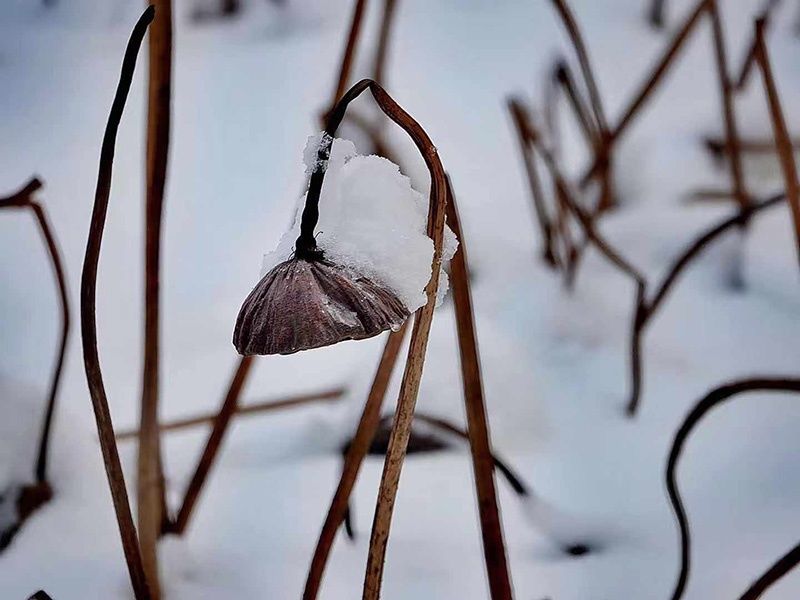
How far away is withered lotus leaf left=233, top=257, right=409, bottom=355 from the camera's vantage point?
0.24 m

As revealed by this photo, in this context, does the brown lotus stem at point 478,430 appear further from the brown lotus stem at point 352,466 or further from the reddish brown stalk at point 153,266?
the reddish brown stalk at point 153,266

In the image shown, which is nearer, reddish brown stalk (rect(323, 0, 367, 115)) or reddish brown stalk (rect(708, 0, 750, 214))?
reddish brown stalk (rect(323, 0, 367, 115))

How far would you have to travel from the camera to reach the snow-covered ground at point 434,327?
44 cm

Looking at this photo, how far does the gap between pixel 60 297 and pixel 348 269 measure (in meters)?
0.25

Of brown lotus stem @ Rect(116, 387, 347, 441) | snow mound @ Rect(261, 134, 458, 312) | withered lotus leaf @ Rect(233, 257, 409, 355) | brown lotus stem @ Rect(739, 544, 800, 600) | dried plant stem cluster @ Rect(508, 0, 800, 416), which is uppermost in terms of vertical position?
dried plant stem cluster @ Rect(508, 0, 800, 416)

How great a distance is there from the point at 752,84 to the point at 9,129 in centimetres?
79

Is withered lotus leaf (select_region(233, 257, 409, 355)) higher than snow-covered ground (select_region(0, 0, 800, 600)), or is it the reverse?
snow-covered ground (select_region(0, 0, 800, 600))

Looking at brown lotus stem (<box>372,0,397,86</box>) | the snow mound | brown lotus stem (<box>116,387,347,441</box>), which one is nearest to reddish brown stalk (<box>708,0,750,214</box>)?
brown lotus stem (<box>372,0,397,86</box>)

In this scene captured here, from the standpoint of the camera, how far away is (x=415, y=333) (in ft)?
0.91

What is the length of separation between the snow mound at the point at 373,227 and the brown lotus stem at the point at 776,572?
0.52ft

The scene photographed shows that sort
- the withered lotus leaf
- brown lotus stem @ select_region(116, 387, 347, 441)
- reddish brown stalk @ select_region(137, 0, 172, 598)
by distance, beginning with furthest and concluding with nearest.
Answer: brown lotus stem @ select_region(116, 387, 347, 441), reddish brown stalk @ select_region(137, 0, 172, 598), the withered lotus leaf

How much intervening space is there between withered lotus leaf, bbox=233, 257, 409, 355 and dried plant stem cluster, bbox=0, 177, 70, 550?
198mm

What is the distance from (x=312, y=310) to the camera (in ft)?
0.79

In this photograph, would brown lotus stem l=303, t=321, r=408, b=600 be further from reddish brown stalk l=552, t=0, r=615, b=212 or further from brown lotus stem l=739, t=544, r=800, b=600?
reddish brown stalk l=552, t=0, r=615, b=212
